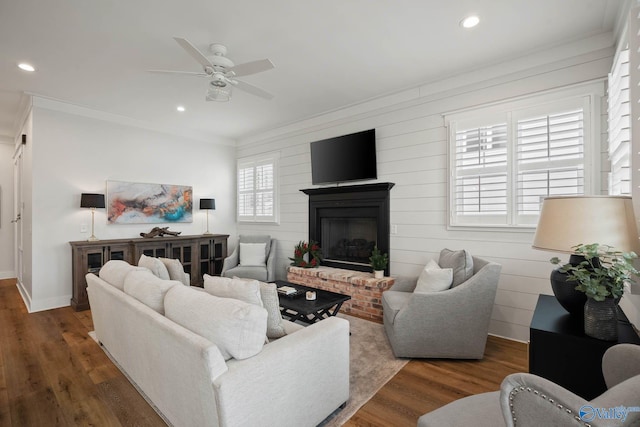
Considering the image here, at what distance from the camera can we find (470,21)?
2.51 meters

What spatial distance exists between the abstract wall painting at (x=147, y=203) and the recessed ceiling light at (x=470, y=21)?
493cm

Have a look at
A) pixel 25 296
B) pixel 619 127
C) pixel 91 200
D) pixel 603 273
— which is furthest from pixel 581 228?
pixel 25 296

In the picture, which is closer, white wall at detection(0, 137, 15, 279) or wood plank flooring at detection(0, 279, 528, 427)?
wood plank flooring at detection(0, 279, 528, 427)

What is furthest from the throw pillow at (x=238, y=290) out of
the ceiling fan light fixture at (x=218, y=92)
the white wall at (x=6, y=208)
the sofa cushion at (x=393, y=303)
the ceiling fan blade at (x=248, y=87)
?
the white wall at (x=6, y=208)

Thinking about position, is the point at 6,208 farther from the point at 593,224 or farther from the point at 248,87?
the point at 593,224

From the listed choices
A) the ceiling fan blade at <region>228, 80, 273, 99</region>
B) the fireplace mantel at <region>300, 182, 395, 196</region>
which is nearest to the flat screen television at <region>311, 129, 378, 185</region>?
the fireplace mantel at <region>300, 182, 395, 196</region>

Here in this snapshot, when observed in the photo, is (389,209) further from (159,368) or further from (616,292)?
(159,368)

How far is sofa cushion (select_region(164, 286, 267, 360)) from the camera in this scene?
4.90ft

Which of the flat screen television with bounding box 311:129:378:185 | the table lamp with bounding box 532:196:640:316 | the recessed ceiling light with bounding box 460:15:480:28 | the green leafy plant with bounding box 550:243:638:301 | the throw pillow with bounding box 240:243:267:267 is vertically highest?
the recessed ceiling light with bounding box 460:15:480:28

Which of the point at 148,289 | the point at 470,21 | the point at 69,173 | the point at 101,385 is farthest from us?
the point at 69,173

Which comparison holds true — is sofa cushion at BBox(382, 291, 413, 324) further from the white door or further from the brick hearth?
the white door

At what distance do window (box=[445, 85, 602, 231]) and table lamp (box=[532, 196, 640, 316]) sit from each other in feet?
4.59

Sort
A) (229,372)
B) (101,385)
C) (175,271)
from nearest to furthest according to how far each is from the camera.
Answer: (229,372)
(101,385)
(175,271)

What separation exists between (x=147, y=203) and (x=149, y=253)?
3.03 feet
